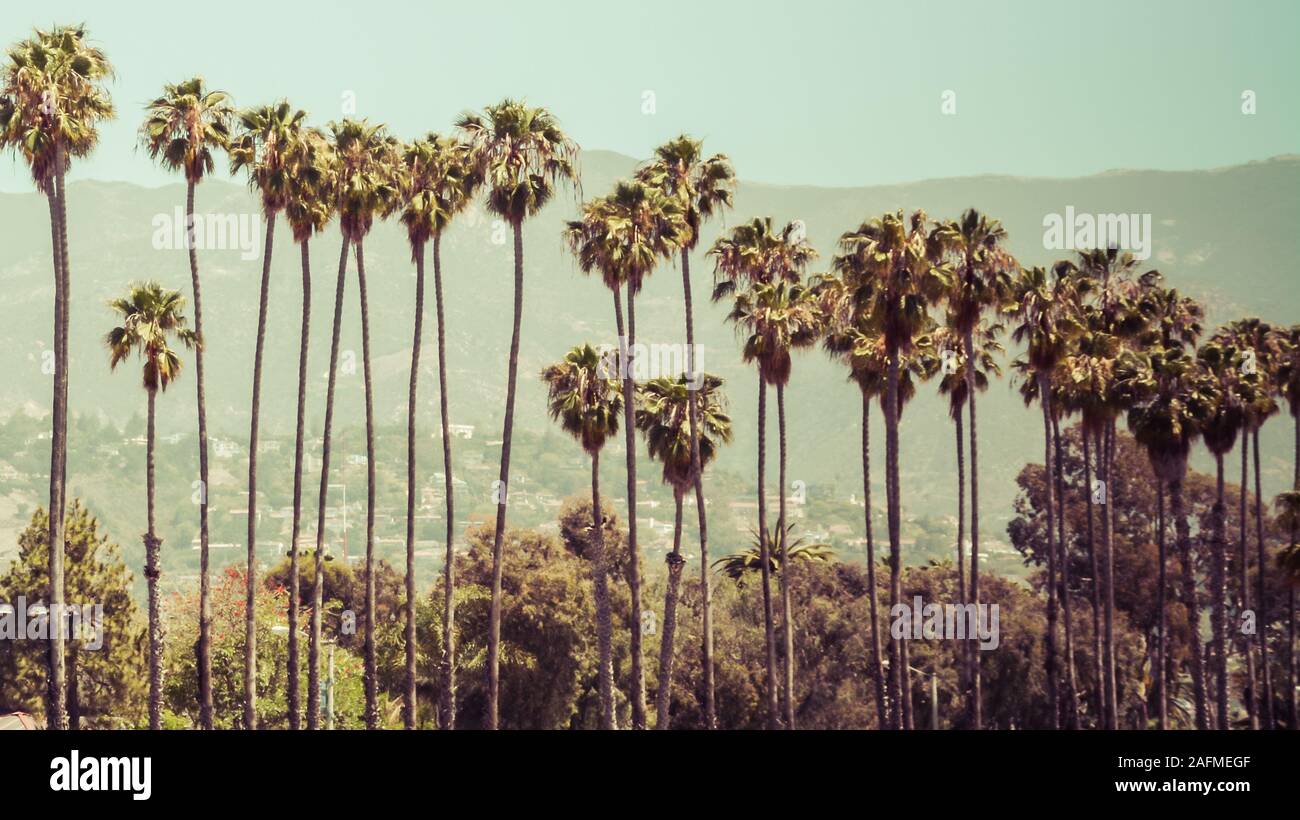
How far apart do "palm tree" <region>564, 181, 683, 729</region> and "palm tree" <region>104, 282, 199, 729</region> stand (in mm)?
15637

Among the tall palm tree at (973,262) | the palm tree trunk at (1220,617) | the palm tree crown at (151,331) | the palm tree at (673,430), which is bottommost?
the palm tree trunk at (1220,617)

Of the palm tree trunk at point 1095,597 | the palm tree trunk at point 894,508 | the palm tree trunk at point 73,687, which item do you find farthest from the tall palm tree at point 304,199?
the palm tree trunk at point 1095,597

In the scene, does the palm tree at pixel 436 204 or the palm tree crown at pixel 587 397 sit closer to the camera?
the palm tree at pixel 436 204

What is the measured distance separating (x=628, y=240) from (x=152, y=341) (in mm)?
18614

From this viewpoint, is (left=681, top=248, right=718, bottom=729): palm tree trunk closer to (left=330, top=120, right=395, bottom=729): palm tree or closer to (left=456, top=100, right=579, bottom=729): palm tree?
(left=456, top=100, right=579, bottom=729): palm tree

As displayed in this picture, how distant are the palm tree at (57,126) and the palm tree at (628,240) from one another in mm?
17658

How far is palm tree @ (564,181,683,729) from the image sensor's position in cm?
5584

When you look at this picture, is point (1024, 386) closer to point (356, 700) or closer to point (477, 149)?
point (477, 149)

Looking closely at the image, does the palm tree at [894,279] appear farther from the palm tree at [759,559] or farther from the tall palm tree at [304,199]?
the palm tree at [759,559]

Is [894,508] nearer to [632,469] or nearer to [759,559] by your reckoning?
[632,469]

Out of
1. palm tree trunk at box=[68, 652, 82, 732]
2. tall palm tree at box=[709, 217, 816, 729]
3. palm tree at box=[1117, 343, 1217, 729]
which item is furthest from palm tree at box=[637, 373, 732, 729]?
palm tree trunk at box=[68, 652, 82, 732]

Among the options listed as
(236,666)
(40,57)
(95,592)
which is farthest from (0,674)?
(40,57)

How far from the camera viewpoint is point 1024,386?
73938mm

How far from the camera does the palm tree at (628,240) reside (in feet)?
183
